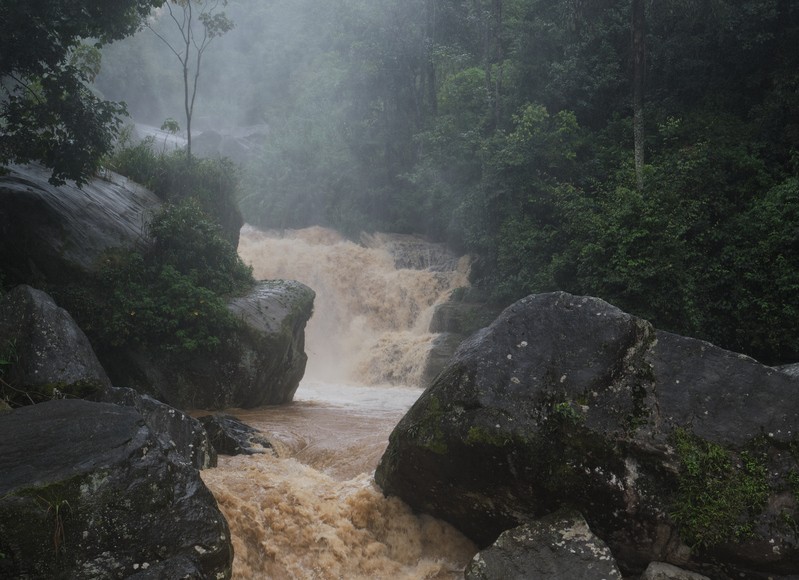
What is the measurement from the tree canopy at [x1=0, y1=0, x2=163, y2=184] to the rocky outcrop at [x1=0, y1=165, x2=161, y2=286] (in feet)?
2.60

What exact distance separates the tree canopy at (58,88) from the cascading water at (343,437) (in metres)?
5.77

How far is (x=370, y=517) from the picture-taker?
22.6ft

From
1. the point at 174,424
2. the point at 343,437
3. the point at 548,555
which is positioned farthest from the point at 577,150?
the point at 548,555

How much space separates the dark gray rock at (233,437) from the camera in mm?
8836

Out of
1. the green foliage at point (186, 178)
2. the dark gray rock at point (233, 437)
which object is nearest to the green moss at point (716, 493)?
the dark gray rock at point (233, 437)

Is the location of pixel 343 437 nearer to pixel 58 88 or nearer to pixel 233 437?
pixel 233 437

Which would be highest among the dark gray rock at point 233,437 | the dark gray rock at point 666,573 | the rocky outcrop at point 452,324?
the rocky outcrop at point 452,324

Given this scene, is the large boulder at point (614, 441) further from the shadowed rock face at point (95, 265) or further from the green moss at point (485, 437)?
the shadowed rock face at point (95, 265)

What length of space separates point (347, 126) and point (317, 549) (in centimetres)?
2841

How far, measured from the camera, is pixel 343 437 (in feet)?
34.3

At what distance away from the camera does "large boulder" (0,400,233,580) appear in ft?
15.4

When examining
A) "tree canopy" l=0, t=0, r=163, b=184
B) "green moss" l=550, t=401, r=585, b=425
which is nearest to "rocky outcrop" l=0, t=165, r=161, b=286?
"tree canopy" l=0, t=0, r=163, b=184

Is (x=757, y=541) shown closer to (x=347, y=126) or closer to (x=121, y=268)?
(x=121, y=268)

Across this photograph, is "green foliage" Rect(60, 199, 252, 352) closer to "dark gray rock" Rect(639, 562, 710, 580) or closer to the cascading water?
the cascading water
